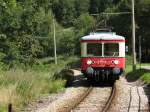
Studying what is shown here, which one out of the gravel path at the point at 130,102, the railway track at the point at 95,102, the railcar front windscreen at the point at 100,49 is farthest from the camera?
the railcar front windscreen at the point at 100,49

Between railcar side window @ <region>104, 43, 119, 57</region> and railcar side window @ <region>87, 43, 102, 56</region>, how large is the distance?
32 cm

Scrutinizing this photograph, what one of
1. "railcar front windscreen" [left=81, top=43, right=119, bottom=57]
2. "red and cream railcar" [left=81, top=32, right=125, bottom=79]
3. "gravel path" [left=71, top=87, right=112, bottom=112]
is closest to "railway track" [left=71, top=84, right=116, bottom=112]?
"gravel path" [left=71, top=87, right=112, bottom=112]

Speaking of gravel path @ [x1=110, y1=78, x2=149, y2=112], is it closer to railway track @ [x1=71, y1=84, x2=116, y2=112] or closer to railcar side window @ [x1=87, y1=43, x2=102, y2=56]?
railway track @ [x1=71, y1=84, x2=116, y2=112]

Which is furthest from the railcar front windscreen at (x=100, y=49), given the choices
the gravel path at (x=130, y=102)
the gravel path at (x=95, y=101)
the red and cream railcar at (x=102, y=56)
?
the gravel path at (x=130, y=102)

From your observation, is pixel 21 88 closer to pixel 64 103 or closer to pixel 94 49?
pixel 64 103

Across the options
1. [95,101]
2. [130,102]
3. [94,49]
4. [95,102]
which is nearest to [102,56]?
[94,49]

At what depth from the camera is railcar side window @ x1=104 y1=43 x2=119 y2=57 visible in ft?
91.6

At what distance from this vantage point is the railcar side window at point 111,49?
27.9 meters

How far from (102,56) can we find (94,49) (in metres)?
0.66

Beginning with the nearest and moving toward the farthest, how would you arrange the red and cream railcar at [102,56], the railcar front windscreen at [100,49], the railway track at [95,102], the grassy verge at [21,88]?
the railway track at [95,102] < the grassy verge at [21,88] < the red and cream railcar at [102,56] < the railcar front windscreen at [100,49]

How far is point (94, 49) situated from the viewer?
28109mm

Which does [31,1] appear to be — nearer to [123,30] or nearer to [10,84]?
[10,84]

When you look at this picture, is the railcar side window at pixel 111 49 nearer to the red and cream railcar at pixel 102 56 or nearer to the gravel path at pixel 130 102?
the red and cream railcar at pixel 102 56

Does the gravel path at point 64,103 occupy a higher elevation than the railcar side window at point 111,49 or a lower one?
lower
